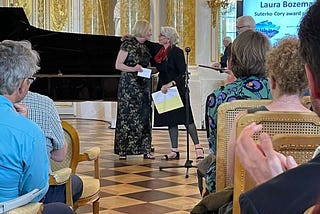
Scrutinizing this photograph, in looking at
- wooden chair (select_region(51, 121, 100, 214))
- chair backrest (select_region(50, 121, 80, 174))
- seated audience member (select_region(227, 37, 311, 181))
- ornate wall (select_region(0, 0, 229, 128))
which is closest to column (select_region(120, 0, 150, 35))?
ornate wall (select_region(0, 0, 229, 128))

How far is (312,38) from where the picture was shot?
968 millimetres

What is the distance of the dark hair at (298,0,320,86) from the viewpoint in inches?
38.0

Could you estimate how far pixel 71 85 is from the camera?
9.02 meters

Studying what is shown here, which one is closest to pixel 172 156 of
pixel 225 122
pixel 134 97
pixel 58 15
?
pixel 134 97

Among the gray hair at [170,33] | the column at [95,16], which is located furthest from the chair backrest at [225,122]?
the column at [95,16]

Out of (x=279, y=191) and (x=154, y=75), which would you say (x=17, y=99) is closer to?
(x=279, y=191)

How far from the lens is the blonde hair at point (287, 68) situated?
2.58 m

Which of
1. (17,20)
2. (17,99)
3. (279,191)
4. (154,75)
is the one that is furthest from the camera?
(17,20)

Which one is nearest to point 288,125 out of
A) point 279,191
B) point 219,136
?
point 219,136

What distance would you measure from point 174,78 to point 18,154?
4.65 m

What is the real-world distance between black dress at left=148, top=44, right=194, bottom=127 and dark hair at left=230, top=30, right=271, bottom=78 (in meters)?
3.59

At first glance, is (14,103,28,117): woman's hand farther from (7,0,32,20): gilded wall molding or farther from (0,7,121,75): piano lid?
(7,0,32,20): gilded wall molding

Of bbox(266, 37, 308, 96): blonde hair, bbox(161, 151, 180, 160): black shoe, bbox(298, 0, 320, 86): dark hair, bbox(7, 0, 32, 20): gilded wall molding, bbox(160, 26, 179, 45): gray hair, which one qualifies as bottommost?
bbox(161, 151, 180, 160): black shoe

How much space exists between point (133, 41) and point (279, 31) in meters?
3.08
